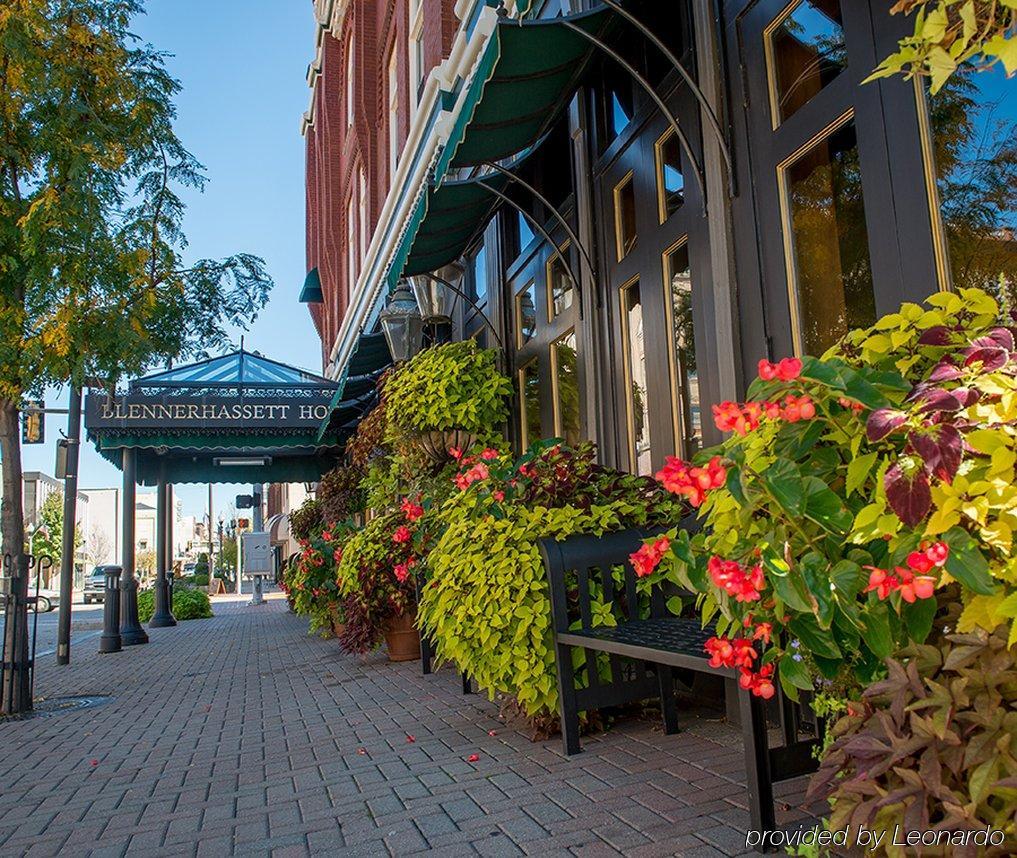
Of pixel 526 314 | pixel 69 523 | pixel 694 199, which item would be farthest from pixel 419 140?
pixel 694 199

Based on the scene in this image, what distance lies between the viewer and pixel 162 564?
16.4 m

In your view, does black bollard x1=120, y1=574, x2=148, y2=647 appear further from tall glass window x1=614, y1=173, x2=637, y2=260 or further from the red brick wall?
tall glass window x1=614, y1=173, x2=637, y2=260

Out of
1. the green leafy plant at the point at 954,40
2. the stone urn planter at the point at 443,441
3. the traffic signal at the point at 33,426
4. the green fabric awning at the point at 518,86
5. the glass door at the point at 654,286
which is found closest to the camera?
the green leafy plant at the point at 954,40

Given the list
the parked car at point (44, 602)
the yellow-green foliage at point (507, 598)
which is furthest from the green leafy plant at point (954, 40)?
the parked car at point (44, 602)

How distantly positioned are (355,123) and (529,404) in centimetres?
1255

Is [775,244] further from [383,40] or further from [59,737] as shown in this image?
[383,40]

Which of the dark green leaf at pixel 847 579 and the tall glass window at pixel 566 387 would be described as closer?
the dark green leaf at pixel 847 579

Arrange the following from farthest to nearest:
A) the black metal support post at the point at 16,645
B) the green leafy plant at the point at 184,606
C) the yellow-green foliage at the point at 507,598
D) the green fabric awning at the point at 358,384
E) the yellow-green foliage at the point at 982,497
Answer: the green leafy plant at the point at 184,606 → the green fabric awning at the point at 358,384 → the black metal support post at the point at 16,645 → the yellow-green foliage at the point at 507,598 → the yellow-green foliage at the point at 982,497

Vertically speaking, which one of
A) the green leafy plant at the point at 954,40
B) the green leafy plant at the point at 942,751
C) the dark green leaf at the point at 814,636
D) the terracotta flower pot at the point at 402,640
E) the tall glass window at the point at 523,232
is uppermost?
the tall glass window at the point at 523,232

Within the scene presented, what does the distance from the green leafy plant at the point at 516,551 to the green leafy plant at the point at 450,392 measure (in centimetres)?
288

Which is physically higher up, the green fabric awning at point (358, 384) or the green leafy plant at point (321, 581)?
the green fabric awning at point (358, 384)

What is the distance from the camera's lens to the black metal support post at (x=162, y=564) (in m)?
15.8

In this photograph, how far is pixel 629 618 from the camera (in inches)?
158

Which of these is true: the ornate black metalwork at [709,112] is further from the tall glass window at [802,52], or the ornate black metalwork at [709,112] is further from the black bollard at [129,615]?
the black bollard at [129,615]
